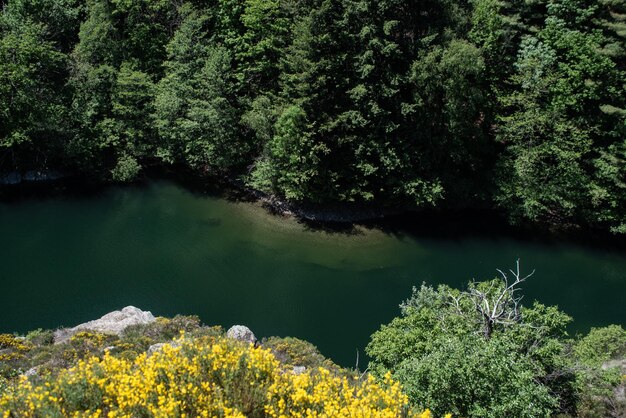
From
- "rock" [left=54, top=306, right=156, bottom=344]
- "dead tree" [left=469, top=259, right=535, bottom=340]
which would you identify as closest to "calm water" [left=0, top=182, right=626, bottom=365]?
"rock" [left=54, top=306, right=156, bottom=344]

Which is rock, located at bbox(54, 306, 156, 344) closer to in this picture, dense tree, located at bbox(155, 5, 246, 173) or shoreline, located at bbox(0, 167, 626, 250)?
shoreline, located at bbox(0, 167, 626, 250)

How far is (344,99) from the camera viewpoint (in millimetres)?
35125

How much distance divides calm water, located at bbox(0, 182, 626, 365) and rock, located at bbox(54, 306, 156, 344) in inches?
121

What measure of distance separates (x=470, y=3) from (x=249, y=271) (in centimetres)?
2152

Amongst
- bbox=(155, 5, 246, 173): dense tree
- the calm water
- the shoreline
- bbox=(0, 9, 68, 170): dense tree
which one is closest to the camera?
the calm water

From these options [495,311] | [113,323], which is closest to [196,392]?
[495,311]

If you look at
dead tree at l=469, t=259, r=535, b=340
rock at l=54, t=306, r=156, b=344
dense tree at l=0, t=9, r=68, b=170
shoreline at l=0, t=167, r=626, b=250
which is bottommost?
rock at l=54, t=306, r=156, b=344

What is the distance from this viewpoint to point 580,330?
28.9 m

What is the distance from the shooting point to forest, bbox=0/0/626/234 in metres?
33.7

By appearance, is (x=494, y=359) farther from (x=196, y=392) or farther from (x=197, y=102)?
(x=197, y=102)

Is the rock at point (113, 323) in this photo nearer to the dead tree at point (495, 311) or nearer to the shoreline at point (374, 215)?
the dead tree at point (495, 311)

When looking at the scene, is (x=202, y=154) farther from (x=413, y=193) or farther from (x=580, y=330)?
(x=580, y=330)

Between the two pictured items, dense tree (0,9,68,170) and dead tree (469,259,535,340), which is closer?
dead tree (469,259,535,340)

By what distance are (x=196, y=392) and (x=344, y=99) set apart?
25679mm
